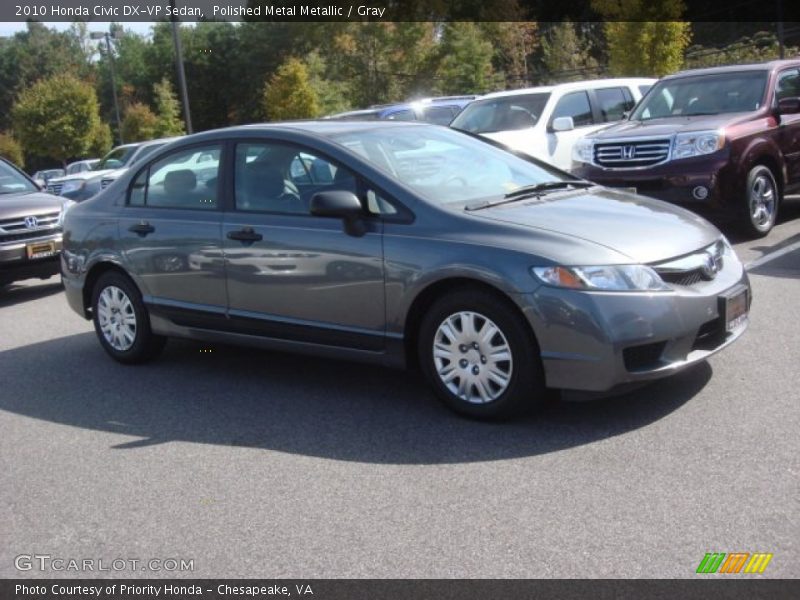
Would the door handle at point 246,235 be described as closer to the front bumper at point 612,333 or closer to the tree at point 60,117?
the front bumper at point 612,333

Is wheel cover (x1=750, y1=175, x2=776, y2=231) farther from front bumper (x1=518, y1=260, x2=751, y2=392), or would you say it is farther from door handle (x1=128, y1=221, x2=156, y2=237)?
door handle (x1=128, y1=221, x2=156, y2=237)

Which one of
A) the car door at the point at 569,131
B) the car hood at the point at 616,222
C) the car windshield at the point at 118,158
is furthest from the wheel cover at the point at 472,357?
the car windshield at the point at 118,158

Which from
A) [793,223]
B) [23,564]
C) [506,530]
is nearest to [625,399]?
[506,530]

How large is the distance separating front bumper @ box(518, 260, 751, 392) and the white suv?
839 cm

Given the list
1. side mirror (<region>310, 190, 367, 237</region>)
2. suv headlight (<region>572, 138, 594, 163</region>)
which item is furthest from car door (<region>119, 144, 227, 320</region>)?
suv headlight (<region>572, 138, 594, 163</region>)

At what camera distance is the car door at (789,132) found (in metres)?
10.7

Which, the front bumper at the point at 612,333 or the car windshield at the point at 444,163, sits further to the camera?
the car windshield at the point at 444,163

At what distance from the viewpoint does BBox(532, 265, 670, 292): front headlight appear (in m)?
4.84

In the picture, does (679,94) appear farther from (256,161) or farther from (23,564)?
(23,564)

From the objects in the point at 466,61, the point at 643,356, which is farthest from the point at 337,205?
the point at 466,61

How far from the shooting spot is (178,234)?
655 cm

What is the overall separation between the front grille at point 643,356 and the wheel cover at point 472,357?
0.58 meters

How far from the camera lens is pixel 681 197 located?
10.1m
